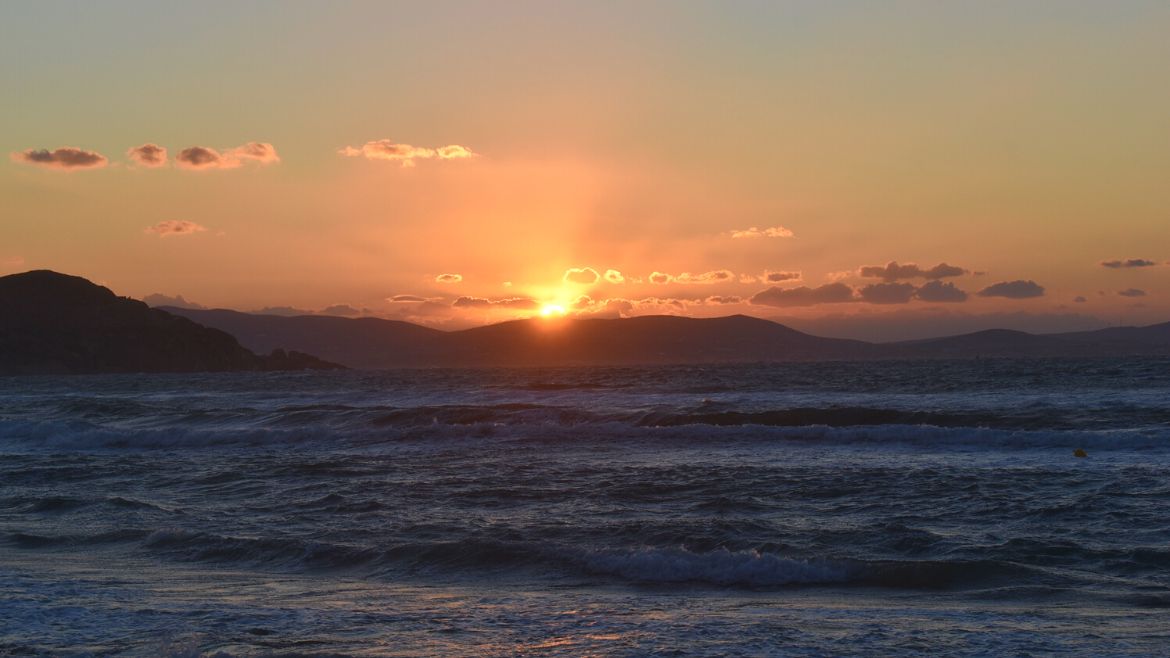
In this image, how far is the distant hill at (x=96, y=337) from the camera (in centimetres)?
14862

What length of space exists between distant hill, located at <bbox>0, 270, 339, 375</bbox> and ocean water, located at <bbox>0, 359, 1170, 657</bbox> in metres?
133

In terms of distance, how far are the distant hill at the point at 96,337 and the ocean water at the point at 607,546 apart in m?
133

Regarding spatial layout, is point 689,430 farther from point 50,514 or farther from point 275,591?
point 275,591

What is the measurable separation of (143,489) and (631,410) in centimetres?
2256

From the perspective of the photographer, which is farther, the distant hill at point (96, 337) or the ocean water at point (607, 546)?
the distant hill at point (96, 337)

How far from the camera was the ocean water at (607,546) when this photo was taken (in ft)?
31.6

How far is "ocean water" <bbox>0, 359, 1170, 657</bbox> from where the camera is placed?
31.6 feet

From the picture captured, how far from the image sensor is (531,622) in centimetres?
1019

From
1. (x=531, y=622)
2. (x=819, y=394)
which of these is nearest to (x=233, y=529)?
(x=531, y=622)

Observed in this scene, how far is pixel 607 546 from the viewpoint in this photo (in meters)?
14.0

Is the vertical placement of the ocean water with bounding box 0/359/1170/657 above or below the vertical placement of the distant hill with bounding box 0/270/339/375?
below

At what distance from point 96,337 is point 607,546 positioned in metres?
164

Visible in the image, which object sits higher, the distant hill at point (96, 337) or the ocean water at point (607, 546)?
the distant hill at point (96, 337)

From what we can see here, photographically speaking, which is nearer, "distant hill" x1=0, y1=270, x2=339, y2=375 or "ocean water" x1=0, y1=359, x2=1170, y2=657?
"ocean water" x1=0, y1=359, x2=1170, y2=657
